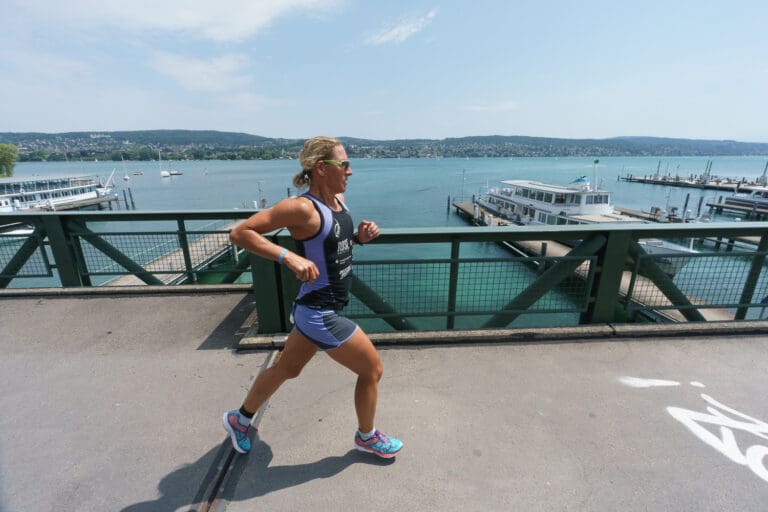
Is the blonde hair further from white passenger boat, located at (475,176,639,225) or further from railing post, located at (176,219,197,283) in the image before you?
white passenger boat, located at (475,176,639,225)

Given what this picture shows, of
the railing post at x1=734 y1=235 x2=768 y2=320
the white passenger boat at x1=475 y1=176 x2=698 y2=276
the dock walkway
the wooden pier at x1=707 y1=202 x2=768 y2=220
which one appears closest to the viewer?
the dock walkway

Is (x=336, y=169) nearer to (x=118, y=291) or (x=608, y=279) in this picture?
(x=608, y=279)

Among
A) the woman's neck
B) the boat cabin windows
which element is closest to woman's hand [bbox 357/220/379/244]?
the woman's neck

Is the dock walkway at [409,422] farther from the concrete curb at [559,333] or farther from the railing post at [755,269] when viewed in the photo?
the railing post at [755,269]

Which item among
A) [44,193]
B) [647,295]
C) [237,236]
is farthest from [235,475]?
[44,193]

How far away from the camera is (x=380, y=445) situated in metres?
2.18

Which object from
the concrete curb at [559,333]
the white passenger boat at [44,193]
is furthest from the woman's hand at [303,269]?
the white passenger boat at [44,193]

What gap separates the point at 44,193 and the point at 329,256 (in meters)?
69.0

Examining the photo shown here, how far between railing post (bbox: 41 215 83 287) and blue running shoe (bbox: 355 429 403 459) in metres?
4.58

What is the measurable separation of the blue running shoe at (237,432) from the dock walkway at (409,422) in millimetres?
90

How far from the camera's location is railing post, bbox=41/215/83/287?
4.30m

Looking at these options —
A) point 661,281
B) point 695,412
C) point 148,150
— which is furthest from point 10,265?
point 148,150

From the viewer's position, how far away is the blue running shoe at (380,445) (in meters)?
2.18

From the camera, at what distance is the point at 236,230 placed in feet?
5.59
